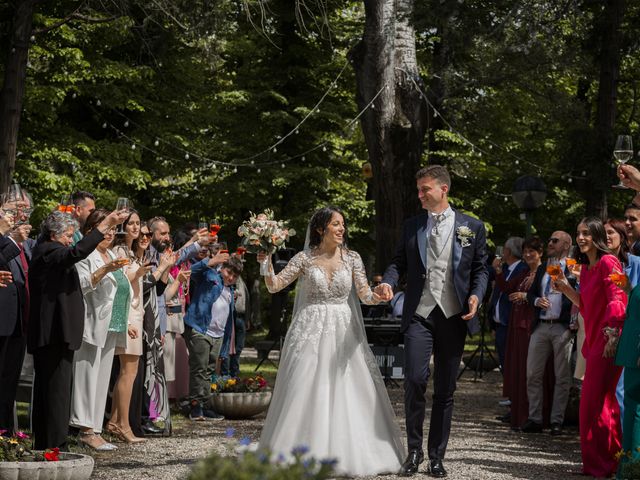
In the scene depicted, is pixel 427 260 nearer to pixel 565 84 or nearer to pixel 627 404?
pixel 627 404

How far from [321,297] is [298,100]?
72.9 feet

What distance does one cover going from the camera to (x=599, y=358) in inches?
337

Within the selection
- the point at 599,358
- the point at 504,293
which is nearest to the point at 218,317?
the point at 504,293

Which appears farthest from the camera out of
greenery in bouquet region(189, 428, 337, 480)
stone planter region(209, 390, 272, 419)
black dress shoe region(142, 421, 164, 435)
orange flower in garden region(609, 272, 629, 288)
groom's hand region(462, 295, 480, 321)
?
stone planter region(209, 390, 272, 419)

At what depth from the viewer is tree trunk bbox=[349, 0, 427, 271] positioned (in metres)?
18.2

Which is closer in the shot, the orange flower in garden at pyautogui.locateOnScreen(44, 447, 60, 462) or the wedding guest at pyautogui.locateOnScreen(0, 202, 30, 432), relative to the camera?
the orange flower in garden at pyautogui.locateOnScreen(44, 447, 60, 462)

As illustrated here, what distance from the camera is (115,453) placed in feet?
30.5

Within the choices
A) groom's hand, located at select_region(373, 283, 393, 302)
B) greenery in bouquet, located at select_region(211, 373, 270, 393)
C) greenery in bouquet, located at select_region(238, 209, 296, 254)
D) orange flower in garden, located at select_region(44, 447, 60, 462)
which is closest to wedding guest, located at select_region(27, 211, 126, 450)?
orange flower in garden, located at select_region(44, 447, 60, 462)

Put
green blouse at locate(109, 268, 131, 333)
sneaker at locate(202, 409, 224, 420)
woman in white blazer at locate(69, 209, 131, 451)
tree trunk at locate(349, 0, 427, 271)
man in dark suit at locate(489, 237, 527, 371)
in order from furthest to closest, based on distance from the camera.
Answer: tree trunk at locate(349, 0, 427, 271)
man in dark suit at locate(489, 237, 527, 371)
sneaker at locate(202, 409, 224, 420)
green blouse at locate(109, 268, 131, 333)
woman in white blazer at locate(69, 209, 131, 451)

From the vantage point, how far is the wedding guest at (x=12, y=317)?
28.0ft

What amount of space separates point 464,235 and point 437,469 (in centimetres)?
176

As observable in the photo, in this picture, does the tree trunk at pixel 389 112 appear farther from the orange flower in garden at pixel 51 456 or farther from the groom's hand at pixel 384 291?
the orange flower in garden at pixel 51 456

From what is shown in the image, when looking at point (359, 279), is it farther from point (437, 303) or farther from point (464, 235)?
point (464, 235)

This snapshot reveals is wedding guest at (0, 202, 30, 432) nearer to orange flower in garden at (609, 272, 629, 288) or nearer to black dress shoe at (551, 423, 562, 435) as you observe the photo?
orange flower in garden at (609, 272, 629, 288)
